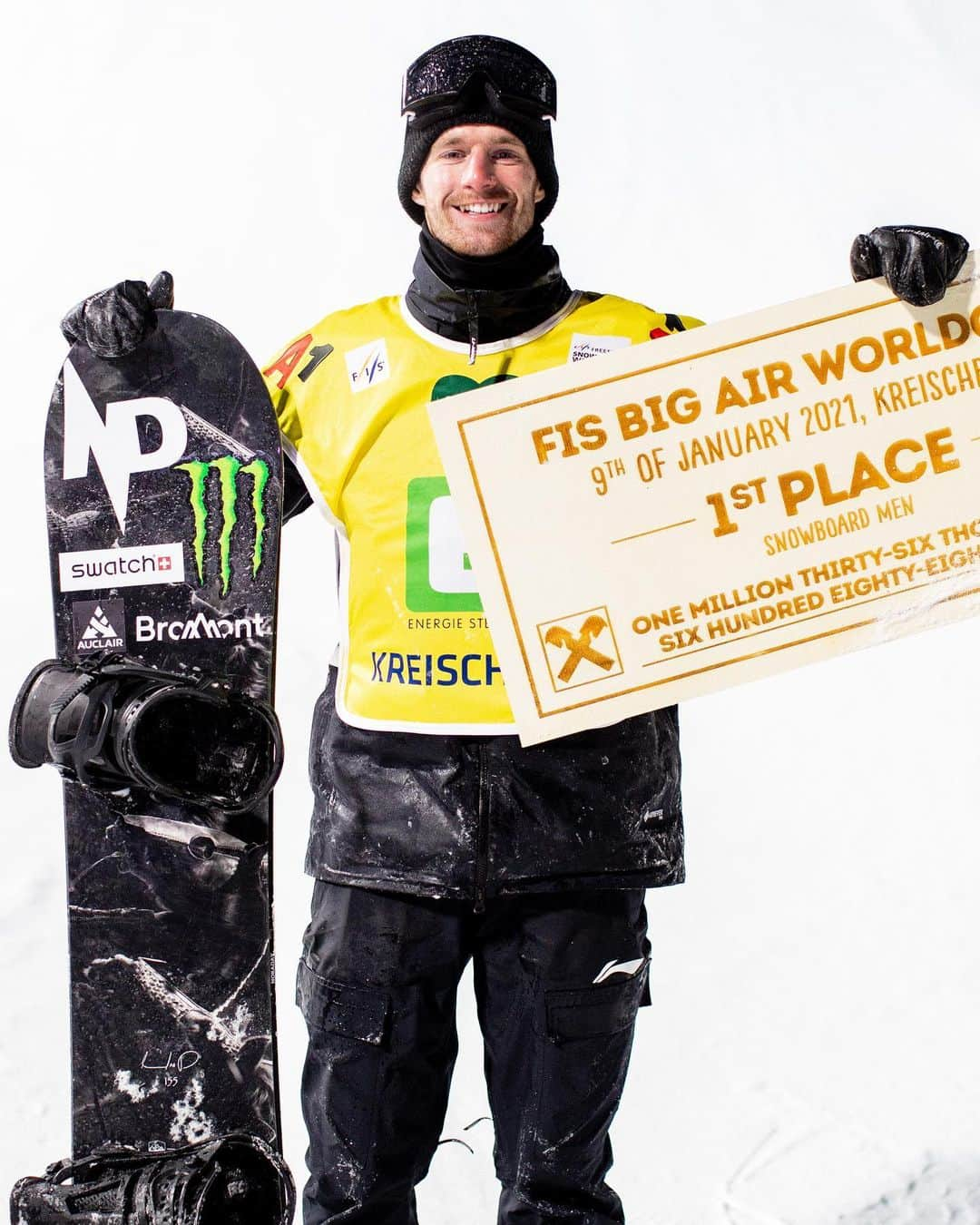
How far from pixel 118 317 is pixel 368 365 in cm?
34

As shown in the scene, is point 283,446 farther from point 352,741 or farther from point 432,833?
point 432,833

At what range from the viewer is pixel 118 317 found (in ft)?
6.11

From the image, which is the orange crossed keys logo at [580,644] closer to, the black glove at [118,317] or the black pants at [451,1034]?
the black pants at [451,1034]

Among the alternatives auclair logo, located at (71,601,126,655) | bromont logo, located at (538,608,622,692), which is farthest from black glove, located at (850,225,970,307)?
auclair logo, located at (71,601,126,655)

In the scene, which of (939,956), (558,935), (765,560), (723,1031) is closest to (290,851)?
(723,1031)

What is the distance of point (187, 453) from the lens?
6.33ft

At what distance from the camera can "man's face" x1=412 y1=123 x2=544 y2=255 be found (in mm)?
1788

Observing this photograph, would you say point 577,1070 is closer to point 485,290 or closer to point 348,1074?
point 348,1074

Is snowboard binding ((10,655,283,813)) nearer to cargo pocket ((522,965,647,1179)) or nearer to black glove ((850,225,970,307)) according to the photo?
cargo pocket ((522,965,647,1179))

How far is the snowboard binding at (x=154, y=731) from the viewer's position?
5.49ft

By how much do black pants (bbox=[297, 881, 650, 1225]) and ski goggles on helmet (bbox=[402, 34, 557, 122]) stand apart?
1005 mm

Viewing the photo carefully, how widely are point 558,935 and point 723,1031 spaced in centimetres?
130

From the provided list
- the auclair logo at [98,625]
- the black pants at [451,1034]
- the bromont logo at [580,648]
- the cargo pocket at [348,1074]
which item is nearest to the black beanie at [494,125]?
the bromont logo at [580,648]

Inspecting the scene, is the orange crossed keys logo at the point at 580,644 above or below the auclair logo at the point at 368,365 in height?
below
